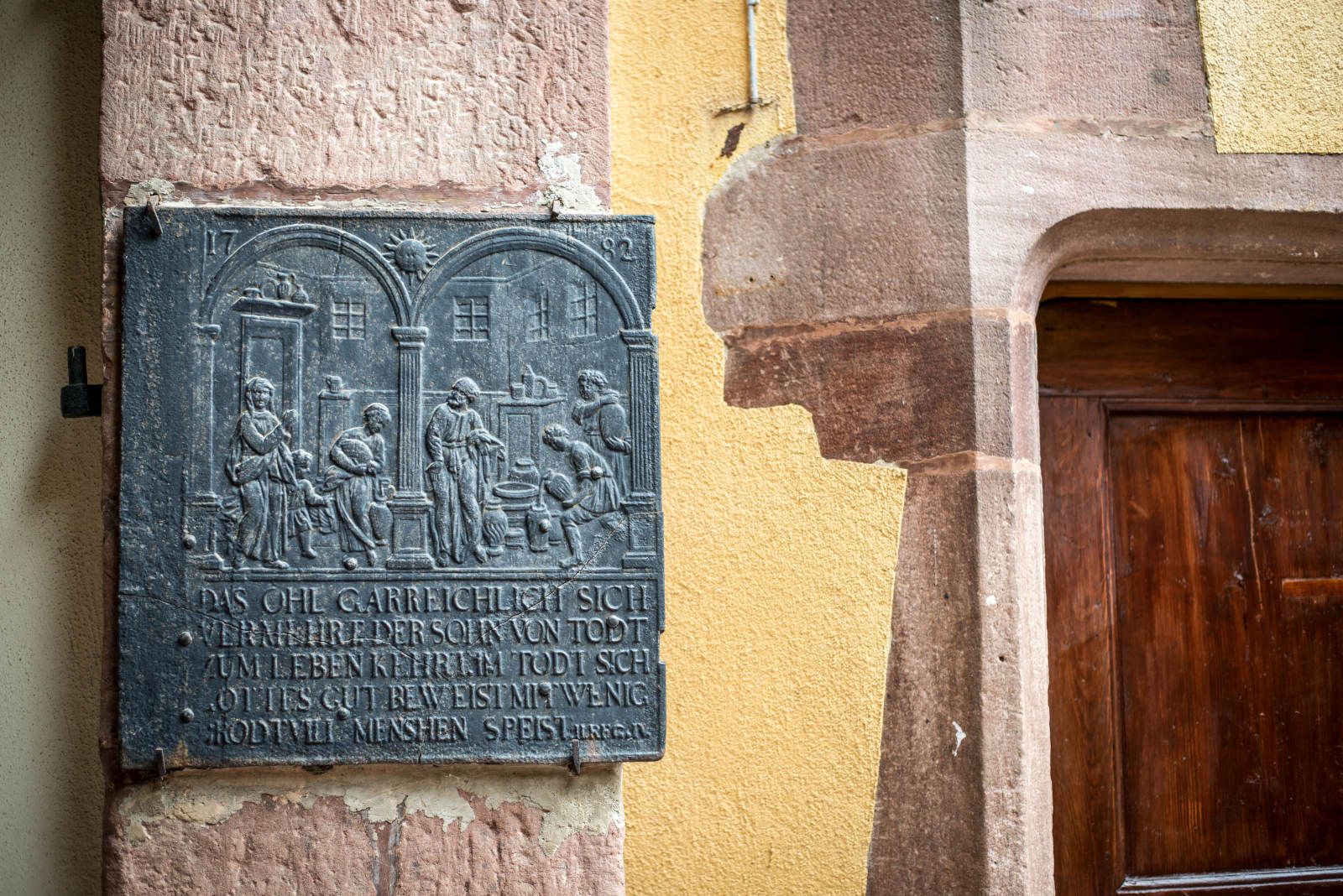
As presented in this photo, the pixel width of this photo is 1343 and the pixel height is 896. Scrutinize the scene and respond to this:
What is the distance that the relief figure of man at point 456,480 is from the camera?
1.87m

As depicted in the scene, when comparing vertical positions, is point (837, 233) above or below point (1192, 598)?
above

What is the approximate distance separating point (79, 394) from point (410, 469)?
0.71 m

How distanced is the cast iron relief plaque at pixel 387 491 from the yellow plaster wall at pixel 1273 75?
1.32 m

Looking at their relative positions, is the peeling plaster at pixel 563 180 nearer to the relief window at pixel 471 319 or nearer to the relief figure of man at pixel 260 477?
the relief window at pixel 471 319

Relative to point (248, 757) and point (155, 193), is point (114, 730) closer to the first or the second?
point (248, 757)

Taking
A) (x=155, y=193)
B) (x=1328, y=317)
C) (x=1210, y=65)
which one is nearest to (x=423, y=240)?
(x=155, y=193)

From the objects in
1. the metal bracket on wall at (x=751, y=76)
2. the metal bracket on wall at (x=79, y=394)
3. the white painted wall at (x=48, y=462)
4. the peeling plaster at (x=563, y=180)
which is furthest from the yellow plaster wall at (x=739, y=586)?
the white painted wall at (x=48, y=462)

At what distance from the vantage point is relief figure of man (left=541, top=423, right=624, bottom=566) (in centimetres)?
188

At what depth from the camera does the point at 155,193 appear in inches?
73.8

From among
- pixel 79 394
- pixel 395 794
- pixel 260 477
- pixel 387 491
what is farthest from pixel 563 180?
pixel 395 794

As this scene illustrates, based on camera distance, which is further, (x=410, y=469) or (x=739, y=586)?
(x=739, y=586)

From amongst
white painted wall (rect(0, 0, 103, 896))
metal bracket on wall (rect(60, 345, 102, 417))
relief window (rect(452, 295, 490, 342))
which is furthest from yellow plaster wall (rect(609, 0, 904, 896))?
white painted wall (rect(0, 0, 103, 896))

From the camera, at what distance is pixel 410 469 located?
6.14ft

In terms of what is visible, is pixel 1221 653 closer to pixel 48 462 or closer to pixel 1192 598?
pixel 1192 598
